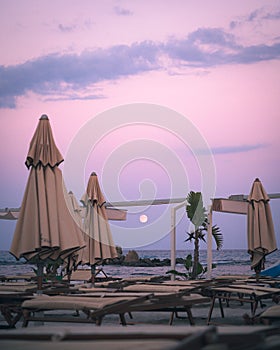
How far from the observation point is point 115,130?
16453 mm

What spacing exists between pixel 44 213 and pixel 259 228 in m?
4.75

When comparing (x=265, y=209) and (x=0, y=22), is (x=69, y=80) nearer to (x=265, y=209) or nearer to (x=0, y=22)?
(x=0, y=22)

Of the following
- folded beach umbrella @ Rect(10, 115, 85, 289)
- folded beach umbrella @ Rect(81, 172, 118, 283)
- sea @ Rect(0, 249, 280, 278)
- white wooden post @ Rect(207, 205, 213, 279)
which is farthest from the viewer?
sea @ Rect(0, 249, 280, 278)

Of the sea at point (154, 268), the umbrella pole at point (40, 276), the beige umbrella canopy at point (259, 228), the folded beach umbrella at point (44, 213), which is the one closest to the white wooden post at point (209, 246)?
the beige umbrella canopy at point (259, 228)

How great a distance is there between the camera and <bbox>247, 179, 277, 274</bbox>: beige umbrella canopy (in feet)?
34.4

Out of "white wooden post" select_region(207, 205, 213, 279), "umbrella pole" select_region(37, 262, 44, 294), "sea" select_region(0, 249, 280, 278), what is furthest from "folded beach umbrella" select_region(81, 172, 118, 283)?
"sea" select_region(0, 249, 280, 278)

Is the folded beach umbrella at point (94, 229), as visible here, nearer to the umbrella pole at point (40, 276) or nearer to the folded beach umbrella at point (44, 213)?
the folded beach umbrella at point (44, 213)

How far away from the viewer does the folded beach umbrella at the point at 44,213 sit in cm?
686

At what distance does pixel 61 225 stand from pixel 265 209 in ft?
15.9

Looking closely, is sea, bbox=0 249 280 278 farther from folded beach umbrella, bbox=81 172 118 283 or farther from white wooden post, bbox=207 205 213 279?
folded beach umbrella, bbox=81 172 118 283

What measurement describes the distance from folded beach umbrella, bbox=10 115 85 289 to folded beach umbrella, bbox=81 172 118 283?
3.08 metres

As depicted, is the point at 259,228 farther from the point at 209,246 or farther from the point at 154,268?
the point at 154,268

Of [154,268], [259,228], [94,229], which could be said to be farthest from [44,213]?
[154,268]

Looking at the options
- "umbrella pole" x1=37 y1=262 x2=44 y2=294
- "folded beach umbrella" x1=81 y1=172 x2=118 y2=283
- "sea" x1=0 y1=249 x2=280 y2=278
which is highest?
"folded beach umbrella" x1=81 y1=172 x2=118 y2=283
